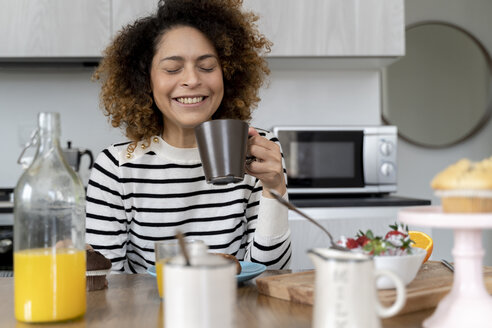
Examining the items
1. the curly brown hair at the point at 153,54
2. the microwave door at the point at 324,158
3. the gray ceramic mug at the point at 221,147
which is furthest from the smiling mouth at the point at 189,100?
the microwave door at the point at 324,158

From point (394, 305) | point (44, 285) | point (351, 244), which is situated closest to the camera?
point (394, 305)

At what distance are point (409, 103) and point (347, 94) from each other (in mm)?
505

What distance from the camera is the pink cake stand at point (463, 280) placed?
0.68m

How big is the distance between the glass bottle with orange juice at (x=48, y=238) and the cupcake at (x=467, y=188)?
19.0 inches

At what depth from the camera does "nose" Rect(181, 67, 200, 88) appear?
57.8 inches

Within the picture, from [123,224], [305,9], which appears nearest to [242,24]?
[123,224]

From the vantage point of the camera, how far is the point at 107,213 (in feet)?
4.93

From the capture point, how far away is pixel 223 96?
5.53 feet

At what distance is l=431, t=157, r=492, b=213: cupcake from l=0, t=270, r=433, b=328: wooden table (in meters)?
0.17

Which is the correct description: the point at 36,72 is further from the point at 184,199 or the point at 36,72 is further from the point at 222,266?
the point at 222,266

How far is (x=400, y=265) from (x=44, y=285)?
490mm

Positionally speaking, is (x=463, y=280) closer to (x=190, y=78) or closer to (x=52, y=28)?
(x=190, y=78)

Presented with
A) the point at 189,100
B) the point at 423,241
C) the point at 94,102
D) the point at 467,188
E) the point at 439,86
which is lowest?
the point at 423,241

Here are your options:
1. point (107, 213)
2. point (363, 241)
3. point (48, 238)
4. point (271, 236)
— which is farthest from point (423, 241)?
point (107, 213)
